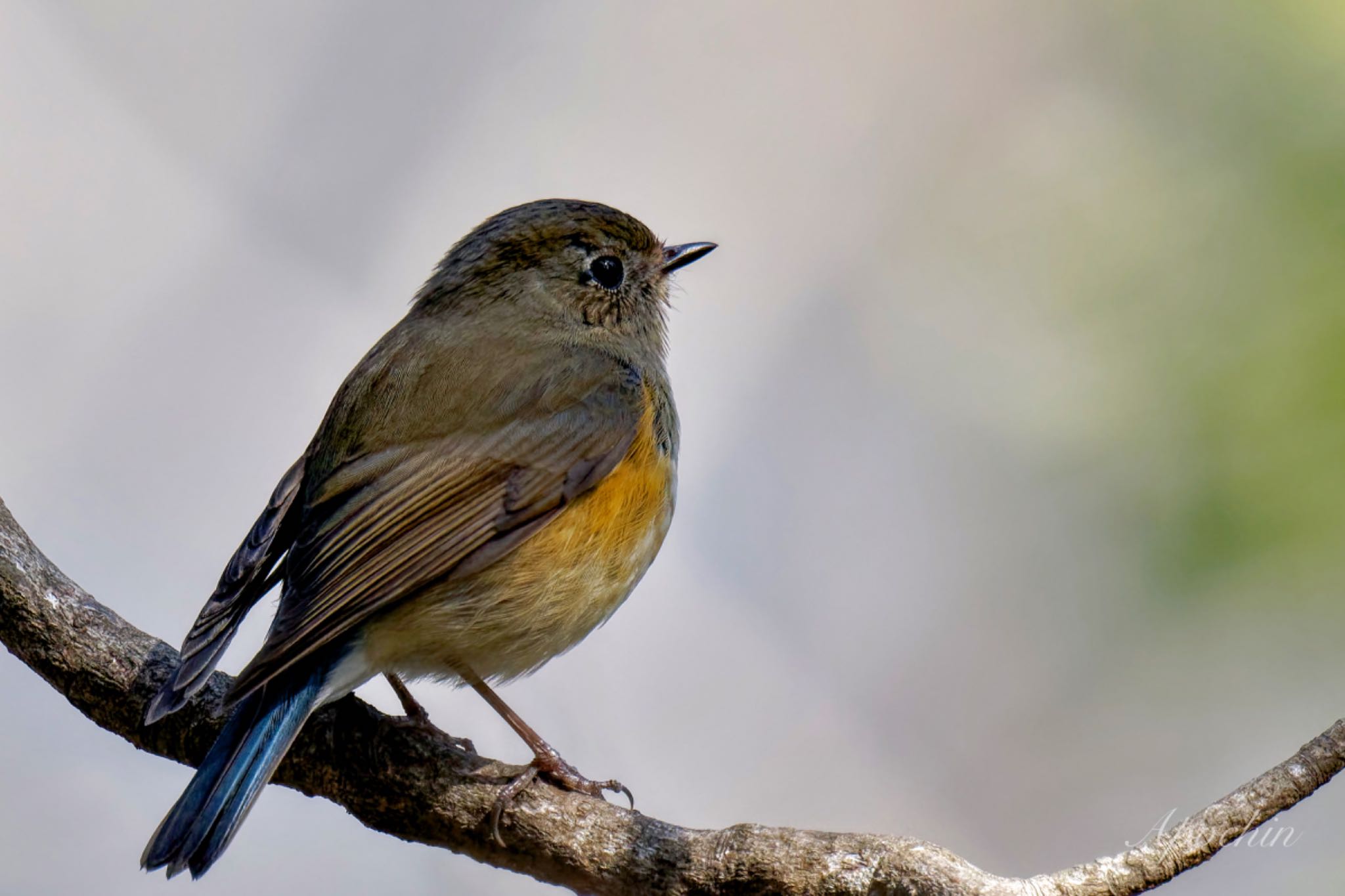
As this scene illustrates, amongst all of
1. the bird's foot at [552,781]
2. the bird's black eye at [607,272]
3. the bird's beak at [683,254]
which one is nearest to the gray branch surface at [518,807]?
the bird's foot at [552,781]

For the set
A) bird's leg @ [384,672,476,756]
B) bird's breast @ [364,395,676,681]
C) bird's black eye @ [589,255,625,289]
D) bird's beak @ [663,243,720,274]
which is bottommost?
bird's leg @ [384,672,476,756]

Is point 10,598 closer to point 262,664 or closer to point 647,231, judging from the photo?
point 262,664

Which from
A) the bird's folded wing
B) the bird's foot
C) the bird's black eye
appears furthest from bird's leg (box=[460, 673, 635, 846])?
the bird's black eye

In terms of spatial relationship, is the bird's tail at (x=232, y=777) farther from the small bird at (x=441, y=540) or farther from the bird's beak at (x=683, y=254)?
the bird's beak at (x=683, y=254)

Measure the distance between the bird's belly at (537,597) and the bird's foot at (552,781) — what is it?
26cm

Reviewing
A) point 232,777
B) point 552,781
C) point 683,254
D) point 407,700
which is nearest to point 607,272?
point 683,254

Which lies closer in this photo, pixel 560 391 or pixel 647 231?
pixel 560 391

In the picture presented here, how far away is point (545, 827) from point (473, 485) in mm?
760

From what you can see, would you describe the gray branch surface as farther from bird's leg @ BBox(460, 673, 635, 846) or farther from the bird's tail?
the bird's tail

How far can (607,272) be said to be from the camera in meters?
3.65

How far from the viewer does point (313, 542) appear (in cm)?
278

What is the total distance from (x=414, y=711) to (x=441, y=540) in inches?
17.8

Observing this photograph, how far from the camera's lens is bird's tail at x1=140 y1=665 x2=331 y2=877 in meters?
2.33

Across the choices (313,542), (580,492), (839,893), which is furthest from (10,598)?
(839,893)
